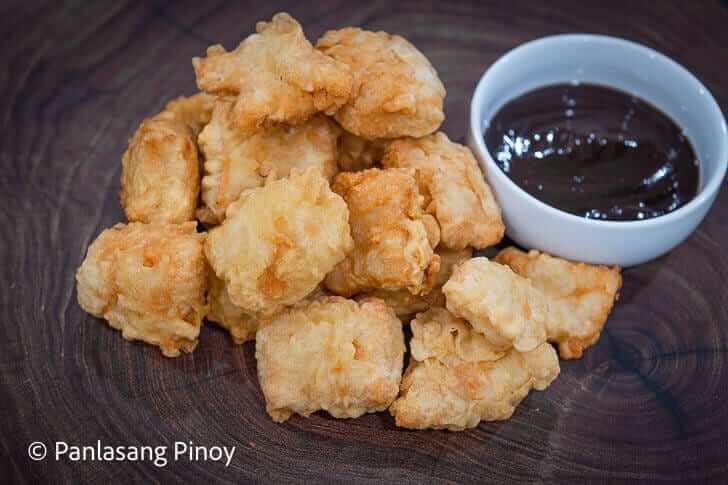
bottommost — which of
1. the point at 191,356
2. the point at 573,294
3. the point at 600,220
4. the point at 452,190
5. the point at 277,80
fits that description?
the point at 573,294

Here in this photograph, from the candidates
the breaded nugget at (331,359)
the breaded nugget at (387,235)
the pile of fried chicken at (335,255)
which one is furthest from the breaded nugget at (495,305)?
the breaded nugget at (331,359)

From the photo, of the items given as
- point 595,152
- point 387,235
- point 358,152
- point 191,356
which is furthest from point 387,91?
point 191,356

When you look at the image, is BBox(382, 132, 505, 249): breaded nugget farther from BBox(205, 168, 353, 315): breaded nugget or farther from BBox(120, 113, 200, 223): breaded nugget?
BBox(120, 113, 200, 223): breaded nugget

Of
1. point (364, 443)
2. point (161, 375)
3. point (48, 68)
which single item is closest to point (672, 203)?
point (364, 443)

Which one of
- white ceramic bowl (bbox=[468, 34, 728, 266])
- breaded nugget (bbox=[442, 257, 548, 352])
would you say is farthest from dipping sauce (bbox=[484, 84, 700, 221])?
breaded nugget (bbox=[442, 257, 548, 352])

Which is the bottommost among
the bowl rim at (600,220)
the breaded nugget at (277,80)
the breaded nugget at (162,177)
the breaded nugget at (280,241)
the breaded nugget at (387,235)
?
the bowl rim at (600,220)

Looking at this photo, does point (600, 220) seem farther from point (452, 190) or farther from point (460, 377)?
point (460, 377)

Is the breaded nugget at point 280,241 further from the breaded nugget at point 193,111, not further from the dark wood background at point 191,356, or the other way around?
the breaded nugget at point 193,111
